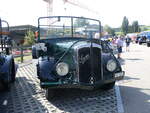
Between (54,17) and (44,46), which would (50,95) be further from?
(54,17)

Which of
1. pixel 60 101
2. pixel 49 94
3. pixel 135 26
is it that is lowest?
pixel 60 101

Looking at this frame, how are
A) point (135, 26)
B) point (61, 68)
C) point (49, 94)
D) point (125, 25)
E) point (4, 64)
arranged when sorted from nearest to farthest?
point (61, 68), point (49, 94), point (4, 64), point (135, 26), point (125, 25)

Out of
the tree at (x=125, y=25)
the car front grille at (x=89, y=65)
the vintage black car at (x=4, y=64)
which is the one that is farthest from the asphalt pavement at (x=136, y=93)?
the tree at (x=125, y=25)

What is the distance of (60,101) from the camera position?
546 centimetres

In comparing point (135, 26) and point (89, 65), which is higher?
point (135, 26)

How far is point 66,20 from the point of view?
6.77 meters

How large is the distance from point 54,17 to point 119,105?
322cm

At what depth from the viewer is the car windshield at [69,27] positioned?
6689 millimetres

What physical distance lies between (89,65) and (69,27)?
6.59 feet

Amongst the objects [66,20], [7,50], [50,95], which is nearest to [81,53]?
[50,95]

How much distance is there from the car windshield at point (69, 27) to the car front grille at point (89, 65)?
4.96 feet

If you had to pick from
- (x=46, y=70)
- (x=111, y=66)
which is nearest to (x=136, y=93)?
(x=111, y=66)

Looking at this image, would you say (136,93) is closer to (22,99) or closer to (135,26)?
(22,99)

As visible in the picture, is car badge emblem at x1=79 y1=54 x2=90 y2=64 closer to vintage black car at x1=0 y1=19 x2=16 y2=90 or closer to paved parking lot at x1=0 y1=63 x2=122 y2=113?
paved parking lot at x1=0 y1=63 x2=122 y2=113
